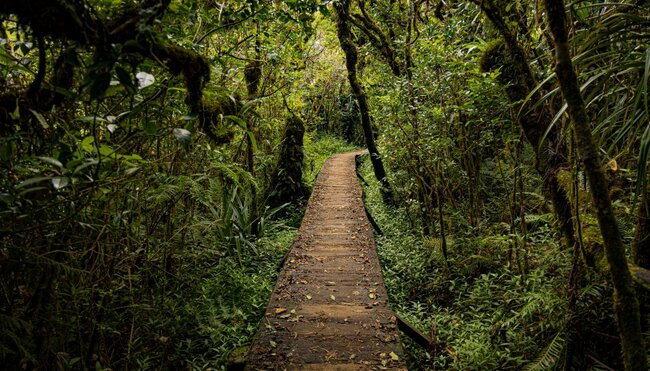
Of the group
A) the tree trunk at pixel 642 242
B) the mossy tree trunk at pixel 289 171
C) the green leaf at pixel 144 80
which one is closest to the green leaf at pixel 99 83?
the green leaf at pixel 144 80

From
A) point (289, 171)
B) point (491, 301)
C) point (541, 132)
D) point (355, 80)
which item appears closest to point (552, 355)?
point (491, 301)

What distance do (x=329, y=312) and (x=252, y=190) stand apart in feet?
14.0

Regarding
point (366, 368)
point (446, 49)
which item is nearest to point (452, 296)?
point (366, 368)

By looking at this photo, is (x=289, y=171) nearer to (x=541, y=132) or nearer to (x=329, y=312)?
(x=329, y=312)

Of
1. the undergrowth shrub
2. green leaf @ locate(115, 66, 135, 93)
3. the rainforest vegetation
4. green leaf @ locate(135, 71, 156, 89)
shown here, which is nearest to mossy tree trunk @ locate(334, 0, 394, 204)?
the rainforest vegetation

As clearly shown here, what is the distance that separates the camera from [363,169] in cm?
1486

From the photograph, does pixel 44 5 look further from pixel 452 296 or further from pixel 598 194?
pixel 452 296

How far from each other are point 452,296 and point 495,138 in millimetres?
2263

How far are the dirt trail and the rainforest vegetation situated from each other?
0.49 meters

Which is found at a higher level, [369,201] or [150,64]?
[150,64]

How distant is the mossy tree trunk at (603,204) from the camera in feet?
4.63

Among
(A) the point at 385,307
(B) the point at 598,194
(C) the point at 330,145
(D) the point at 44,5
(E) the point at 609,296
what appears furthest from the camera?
(C) the point at 330,145

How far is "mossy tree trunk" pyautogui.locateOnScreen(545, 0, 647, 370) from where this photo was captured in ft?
4.63

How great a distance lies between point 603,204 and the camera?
1.42 metres
